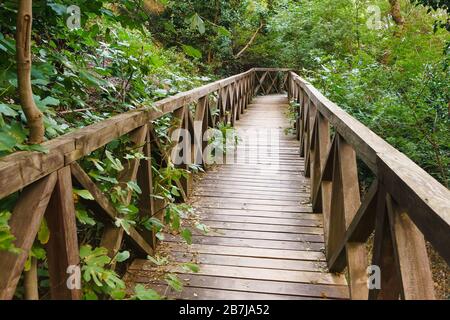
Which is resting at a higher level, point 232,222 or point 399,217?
point 399,217

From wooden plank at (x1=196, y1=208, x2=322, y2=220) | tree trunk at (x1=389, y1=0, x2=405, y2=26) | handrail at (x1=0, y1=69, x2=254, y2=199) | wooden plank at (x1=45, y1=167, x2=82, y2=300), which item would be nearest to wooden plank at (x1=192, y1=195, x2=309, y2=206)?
wooden plank at (x1=196, y1=208, x2=322, y2=220)

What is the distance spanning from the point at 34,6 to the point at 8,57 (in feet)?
0.87

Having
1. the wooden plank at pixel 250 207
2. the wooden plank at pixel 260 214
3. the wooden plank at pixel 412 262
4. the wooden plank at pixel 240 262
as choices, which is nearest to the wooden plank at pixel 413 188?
the wooden plank at pixel 412 262

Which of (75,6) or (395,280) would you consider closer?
(395,280)

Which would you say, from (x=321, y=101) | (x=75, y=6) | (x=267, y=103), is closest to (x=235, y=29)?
(x=267, y=103)

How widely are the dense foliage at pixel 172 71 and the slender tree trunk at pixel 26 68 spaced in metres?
0.05

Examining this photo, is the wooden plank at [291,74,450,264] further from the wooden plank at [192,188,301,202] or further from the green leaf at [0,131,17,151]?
the wooden plank at [192,188,301,202]

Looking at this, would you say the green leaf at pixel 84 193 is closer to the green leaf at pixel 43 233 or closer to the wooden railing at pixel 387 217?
the green leaf at pixel 43 233

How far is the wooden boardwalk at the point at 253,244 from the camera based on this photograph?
8.04ft

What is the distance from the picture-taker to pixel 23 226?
1.24m

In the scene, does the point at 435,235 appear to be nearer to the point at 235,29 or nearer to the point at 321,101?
the point at 321,101

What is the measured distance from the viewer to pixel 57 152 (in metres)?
1.42

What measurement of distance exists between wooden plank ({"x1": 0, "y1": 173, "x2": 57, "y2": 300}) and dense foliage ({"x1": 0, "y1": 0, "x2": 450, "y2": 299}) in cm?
14

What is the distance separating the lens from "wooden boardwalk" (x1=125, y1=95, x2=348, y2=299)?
8.04 feet
